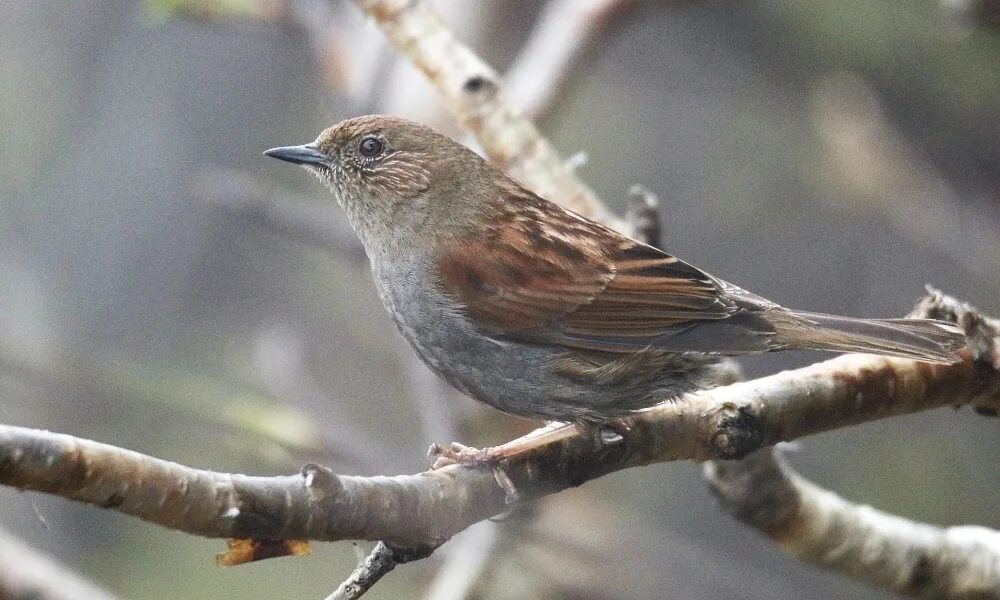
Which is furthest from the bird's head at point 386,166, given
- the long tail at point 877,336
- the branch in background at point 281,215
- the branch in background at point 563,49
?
the branch in background at point 563,49

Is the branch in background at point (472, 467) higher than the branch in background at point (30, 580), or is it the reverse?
the branch in background at point (472, 467)

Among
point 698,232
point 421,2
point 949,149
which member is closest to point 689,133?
point 698,232

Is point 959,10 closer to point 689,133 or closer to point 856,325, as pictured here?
point 856,325

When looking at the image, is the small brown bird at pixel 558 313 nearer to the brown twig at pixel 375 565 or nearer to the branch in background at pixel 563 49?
the brown twig at pixel 375 565

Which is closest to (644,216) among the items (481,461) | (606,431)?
(606,431)

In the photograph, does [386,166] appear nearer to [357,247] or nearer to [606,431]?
[606,431]
